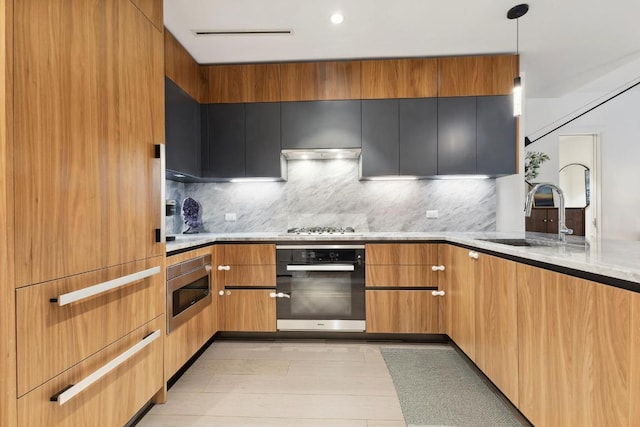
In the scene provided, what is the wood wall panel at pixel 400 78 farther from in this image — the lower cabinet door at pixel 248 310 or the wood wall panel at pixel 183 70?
the lower cabinet door at pixel 248 310

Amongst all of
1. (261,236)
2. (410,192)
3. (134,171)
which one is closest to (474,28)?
(410,192)

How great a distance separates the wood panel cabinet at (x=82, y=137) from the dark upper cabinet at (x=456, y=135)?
2.38 metres

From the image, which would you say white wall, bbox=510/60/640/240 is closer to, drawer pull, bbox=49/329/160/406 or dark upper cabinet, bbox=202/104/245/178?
dark upper cabinet, bbox=202/104/245/178

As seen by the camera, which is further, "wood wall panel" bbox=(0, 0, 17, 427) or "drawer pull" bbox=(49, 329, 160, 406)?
"drawer pull" bbox=(49, 329, 160, 406)

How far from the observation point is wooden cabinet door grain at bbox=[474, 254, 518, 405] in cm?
161

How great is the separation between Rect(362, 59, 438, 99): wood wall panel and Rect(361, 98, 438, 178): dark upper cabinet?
0.21 feet

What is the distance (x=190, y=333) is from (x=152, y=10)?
202 centimetres

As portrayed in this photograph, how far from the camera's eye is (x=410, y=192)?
3.33 m

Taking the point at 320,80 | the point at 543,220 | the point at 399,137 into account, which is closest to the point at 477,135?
the point at 399,137

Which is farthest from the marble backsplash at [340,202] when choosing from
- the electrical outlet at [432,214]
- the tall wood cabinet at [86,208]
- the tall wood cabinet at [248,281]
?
the tall wood cabinet at [86,208]

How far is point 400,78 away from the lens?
295 centimetres

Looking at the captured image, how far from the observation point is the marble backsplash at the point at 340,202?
3305 millimetres

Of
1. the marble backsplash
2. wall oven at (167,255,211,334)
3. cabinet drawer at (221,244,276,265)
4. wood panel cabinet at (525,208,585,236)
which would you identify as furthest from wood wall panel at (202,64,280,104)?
wood panel cabinet at (525,208,585,236)

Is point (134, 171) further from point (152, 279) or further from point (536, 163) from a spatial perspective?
point (536, 163)
